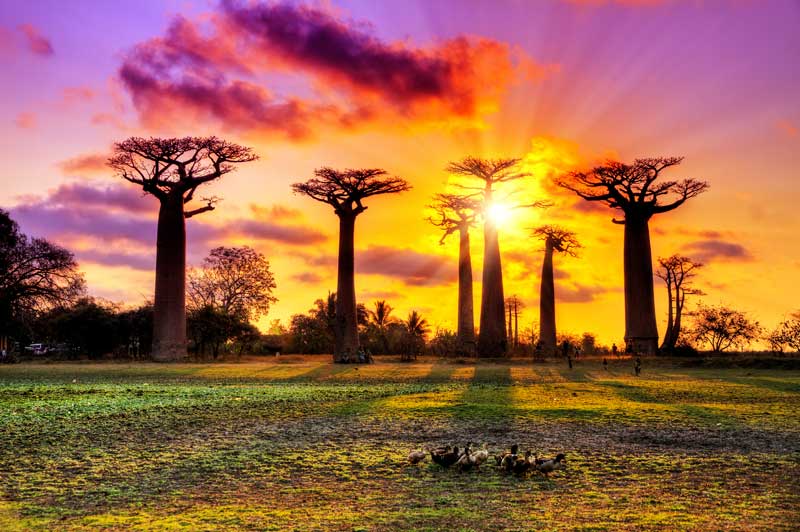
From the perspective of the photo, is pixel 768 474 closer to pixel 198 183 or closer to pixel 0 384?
pixel 0 384

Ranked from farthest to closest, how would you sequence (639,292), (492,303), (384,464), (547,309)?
(547,309) → (492,303) → (639,292) → (384,464)

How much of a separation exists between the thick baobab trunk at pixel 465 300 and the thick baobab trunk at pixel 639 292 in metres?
11.1

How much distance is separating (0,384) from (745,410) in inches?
865

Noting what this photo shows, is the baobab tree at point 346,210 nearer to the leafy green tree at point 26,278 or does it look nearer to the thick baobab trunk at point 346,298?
the thick baobab trunk at point 346,298

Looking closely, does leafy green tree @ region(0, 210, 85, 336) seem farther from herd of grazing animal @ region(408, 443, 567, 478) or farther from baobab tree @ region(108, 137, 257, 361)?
herd of grazing animal @ region(408, 443, 567, 478)

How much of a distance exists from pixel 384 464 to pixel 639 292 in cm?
4137

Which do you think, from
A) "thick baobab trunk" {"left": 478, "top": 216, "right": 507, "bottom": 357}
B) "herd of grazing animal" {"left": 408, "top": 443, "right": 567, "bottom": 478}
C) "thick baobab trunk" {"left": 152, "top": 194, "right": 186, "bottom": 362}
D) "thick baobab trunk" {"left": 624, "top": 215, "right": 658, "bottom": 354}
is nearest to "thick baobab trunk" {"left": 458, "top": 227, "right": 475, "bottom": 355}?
"thick baobab trunk" {"left": 478, "top": 216, "right": 507, "bottom": 357}

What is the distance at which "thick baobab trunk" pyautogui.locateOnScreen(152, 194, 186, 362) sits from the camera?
4309cm

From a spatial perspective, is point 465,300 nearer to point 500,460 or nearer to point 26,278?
point 26,278

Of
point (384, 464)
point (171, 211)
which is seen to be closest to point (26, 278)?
point (171, 211)

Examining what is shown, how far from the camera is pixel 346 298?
45250mm

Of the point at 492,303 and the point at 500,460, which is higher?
the point at 492,303

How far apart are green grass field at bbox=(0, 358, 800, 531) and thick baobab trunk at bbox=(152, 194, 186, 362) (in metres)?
24.8

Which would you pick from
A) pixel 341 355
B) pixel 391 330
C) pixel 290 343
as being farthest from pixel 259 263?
pixel 341 355
